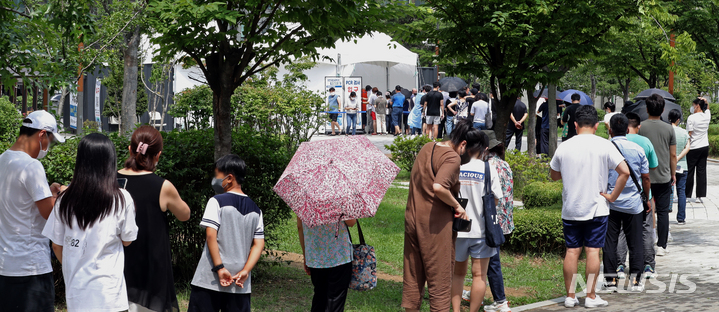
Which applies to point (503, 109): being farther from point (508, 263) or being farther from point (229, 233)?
point (229, 233)

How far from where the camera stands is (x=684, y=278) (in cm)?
714

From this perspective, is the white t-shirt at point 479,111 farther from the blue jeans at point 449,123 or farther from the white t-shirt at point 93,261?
the white t-shirt at point 93,261

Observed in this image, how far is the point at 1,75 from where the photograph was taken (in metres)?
5.30

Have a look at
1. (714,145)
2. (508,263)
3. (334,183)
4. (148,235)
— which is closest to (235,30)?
(334,183)

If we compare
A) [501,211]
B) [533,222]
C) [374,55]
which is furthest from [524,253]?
[374,55]

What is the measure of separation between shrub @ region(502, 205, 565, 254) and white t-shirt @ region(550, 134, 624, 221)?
193 centimetres

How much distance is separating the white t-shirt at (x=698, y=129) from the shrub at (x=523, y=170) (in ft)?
8.27

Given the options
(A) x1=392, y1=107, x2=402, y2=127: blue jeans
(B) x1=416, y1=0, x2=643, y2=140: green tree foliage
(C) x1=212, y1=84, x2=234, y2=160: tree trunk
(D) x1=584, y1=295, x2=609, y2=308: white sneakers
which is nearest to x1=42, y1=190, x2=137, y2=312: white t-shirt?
(C) x1=212, y1=84, x2=234, y2=160: tree trunk

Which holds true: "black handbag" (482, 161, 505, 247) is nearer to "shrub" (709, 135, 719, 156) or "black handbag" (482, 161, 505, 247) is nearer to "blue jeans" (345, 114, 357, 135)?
"blue jeans" (345, 114, 357, 135)

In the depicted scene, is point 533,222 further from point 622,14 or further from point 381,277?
point 622,14

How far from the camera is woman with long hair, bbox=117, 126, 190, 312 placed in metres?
3.91

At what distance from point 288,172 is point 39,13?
7.71 feet

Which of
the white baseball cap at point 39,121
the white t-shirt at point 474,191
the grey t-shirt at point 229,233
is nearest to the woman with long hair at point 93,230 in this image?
the white baseball cap at point 39,121

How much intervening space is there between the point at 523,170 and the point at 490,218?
7.32 m
